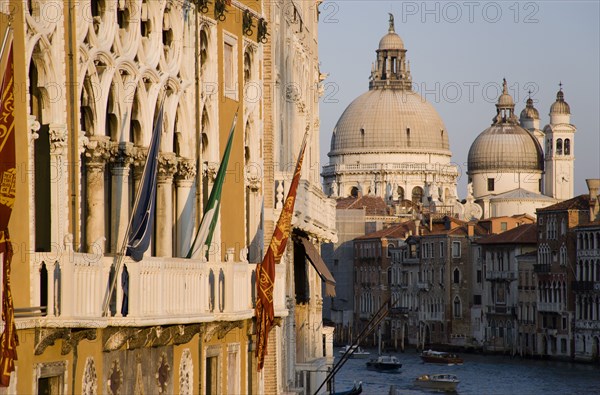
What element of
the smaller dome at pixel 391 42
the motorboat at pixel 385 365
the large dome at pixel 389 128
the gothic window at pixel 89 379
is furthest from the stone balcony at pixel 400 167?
the gothic window at pixel 89 379

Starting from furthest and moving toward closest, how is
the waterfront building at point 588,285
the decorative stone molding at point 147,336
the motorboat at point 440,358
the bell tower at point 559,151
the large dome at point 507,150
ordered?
the large dome at point 507,150 → the bell tower at point 559,151 → the motorboat at point 440,358 → the waterfront building at point 588,285 → the decorative stone molding at point 147,336

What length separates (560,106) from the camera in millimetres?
123500

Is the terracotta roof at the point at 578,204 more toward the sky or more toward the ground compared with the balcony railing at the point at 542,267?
more toward the sky

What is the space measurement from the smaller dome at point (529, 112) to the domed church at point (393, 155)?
726 centimetres

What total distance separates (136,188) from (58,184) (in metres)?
2.19

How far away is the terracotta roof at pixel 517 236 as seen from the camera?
296ft

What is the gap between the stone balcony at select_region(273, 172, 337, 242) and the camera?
19.6m

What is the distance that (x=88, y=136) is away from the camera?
42.5 feet

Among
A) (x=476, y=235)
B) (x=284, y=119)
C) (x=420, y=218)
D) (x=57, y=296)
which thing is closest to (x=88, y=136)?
(x=57, y=296)

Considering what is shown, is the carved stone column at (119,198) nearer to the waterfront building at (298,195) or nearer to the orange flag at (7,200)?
the orange flag at (7,200)

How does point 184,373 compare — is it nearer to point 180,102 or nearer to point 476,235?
point 180,102

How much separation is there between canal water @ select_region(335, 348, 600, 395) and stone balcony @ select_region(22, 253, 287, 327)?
39685mm

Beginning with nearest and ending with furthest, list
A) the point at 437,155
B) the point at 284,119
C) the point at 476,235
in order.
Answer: the point at 284,119, the point at 476,235, the point at 437,155

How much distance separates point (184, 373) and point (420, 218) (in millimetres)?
94055
